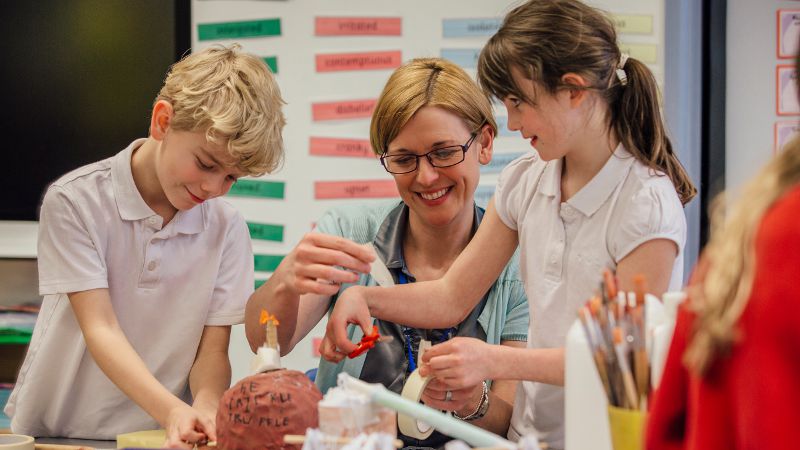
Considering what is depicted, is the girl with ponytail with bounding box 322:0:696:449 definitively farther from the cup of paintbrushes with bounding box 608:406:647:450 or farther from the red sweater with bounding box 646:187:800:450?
the red sweater with bounding box 646:187:800:450

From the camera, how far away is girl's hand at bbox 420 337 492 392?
4.36 ft

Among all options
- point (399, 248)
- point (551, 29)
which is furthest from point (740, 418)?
point (399, 248)

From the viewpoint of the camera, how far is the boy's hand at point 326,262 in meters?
1.52

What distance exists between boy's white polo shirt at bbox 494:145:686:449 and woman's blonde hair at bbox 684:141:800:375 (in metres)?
0.72

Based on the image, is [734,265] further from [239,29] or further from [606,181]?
[239,29]

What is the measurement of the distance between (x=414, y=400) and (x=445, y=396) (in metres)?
0.16

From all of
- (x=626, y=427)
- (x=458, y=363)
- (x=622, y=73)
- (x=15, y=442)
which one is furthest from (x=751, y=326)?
(x=15, y=442)

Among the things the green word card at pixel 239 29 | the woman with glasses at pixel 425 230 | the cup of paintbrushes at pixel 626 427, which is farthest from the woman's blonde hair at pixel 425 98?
the green word card at pixel 239 29

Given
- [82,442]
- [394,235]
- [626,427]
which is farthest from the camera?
[394,235]

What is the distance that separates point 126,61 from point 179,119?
1.42 meters

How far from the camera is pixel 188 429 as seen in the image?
53.4 inches

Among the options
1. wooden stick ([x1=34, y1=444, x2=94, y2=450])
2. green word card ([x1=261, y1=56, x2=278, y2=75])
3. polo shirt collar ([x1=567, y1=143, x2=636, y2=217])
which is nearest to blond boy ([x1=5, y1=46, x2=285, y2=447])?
wooden stick ([x1=34, y1=444, x2=94, y2=450])

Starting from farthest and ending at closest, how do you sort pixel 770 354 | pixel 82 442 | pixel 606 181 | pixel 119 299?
pixel 119 299 < pixel 82 442 < pixel 606 181 < pixel 770 354

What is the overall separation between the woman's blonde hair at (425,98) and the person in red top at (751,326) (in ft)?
3.94
